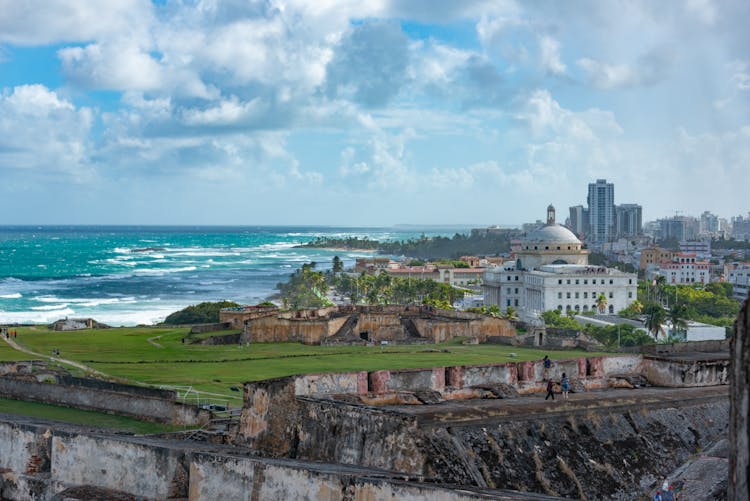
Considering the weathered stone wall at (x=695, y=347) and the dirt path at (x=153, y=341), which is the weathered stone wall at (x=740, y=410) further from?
the dirt path at (x=153, y=341)

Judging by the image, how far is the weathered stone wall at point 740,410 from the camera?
462 centimetres

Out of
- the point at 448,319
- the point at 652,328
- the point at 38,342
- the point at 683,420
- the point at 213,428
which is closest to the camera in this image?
the point at 683,420

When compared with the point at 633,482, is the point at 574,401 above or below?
above

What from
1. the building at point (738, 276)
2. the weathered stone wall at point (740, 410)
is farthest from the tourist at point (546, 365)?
the building at point (738, 276)

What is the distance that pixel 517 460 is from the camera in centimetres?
1481

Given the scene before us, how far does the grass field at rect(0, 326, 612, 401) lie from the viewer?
31.1 metres

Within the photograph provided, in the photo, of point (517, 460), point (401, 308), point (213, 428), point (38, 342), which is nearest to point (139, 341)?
point (38, 342)

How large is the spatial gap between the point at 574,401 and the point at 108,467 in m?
7.70

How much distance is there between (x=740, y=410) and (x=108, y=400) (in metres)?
19.9

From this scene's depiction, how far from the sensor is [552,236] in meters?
100

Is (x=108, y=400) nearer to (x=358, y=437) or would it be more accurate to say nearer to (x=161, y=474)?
(x=161, y=474)

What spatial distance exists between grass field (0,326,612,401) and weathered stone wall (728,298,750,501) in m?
21.4

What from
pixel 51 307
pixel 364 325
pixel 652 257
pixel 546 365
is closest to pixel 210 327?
pixel 364 325

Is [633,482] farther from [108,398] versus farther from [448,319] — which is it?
[448,319]
